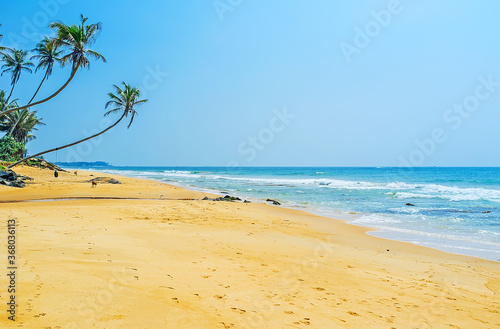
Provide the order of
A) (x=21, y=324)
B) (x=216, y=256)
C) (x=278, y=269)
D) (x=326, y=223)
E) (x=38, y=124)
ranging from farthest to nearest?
1. (x=38, y=124)
2. (x=326, y=223)
3. (x=216, y=256)
4. (x=278, y=269)
5. (x=21, y=324)

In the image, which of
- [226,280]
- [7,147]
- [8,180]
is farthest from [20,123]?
[226,280]

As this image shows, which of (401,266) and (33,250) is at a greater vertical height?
(33,250)

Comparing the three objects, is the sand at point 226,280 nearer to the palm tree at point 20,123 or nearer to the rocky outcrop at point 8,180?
the rocky outcrop at point 8,180

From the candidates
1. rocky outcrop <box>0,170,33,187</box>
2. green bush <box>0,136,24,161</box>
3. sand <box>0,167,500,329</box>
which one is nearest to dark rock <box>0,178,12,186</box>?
rocky outcrop <box>0,170,33,187</box>

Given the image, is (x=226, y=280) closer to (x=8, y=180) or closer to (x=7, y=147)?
(x=8, y=180)

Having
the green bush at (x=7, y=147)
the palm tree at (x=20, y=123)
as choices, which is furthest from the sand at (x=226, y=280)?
the palm tree at (x=20, y=123)

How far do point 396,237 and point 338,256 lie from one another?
453 cm

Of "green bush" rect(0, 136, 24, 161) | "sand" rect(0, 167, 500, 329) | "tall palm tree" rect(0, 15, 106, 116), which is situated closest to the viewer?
"sand" rect(0, 167, 500, 329)

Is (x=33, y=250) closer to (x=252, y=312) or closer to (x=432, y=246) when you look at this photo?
(x=252, y=312)

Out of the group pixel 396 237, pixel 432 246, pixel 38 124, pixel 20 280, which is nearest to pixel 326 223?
pixel 396 237

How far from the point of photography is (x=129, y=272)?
16.5 ft

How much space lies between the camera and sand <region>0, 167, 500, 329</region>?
3.79 meters

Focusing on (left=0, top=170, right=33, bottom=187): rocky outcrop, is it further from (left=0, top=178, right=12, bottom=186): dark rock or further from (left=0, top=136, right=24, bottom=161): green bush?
(left=0, top=136, right=24, bottom=161): green bush

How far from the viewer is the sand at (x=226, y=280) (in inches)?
149
